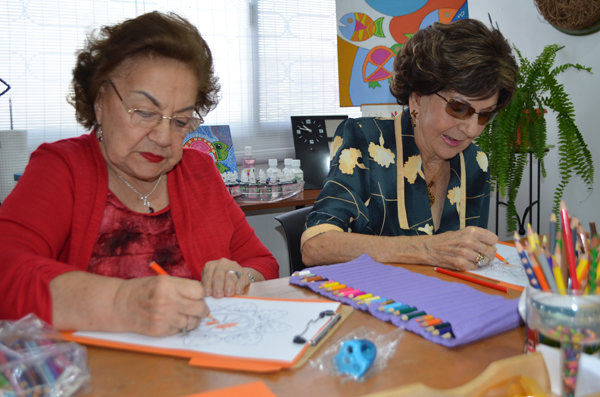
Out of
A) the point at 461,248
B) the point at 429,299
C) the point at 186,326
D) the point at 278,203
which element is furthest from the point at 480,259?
the point at 278,203

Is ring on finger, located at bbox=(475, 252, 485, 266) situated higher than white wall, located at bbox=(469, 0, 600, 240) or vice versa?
white wall, located at bbox=(469, 0, 600, 240)

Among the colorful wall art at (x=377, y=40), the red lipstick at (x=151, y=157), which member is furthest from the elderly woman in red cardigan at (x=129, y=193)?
the colorful wall art at (x=377, y=40)

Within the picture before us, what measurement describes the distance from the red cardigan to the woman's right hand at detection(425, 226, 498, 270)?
47 centimetres

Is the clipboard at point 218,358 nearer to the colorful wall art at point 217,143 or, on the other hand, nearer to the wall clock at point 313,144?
the colorful wall art at point 217,143

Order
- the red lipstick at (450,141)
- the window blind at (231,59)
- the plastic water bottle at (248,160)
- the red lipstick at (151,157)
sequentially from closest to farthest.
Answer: the red lipstick at (151,157) < the red lipstick at (450,141) < the window blind at (231,59) < the plastic water bottle at (248,160)

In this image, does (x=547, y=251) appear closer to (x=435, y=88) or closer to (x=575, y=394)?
(x=575, y=394)

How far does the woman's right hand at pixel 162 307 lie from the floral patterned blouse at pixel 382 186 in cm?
65

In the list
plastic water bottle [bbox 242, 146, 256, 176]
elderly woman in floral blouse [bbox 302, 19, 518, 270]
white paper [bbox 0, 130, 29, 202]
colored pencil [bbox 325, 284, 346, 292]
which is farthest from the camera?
A: plastic water bottle [bbox 242, 146, 256, 176]

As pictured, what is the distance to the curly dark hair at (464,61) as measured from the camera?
4.73 feet

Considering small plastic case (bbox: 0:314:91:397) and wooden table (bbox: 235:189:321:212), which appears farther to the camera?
wooden table (bbox: 235:189:321:212)

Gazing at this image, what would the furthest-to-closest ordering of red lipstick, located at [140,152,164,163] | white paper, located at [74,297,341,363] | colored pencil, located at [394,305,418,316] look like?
red lipstick, located at [140,152,164,163]
colored pencil, located at [394,305,418,316]
white paper, located at [74,297,341,363]

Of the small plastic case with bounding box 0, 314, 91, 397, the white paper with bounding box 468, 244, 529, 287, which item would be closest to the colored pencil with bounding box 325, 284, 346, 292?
the white paper with bounding box 468, 244, 529, 287

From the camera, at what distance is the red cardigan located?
90 centimetres

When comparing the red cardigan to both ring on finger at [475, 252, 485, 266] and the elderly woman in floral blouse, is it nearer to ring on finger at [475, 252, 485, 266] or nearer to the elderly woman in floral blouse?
the elderly woman in floral blouse
